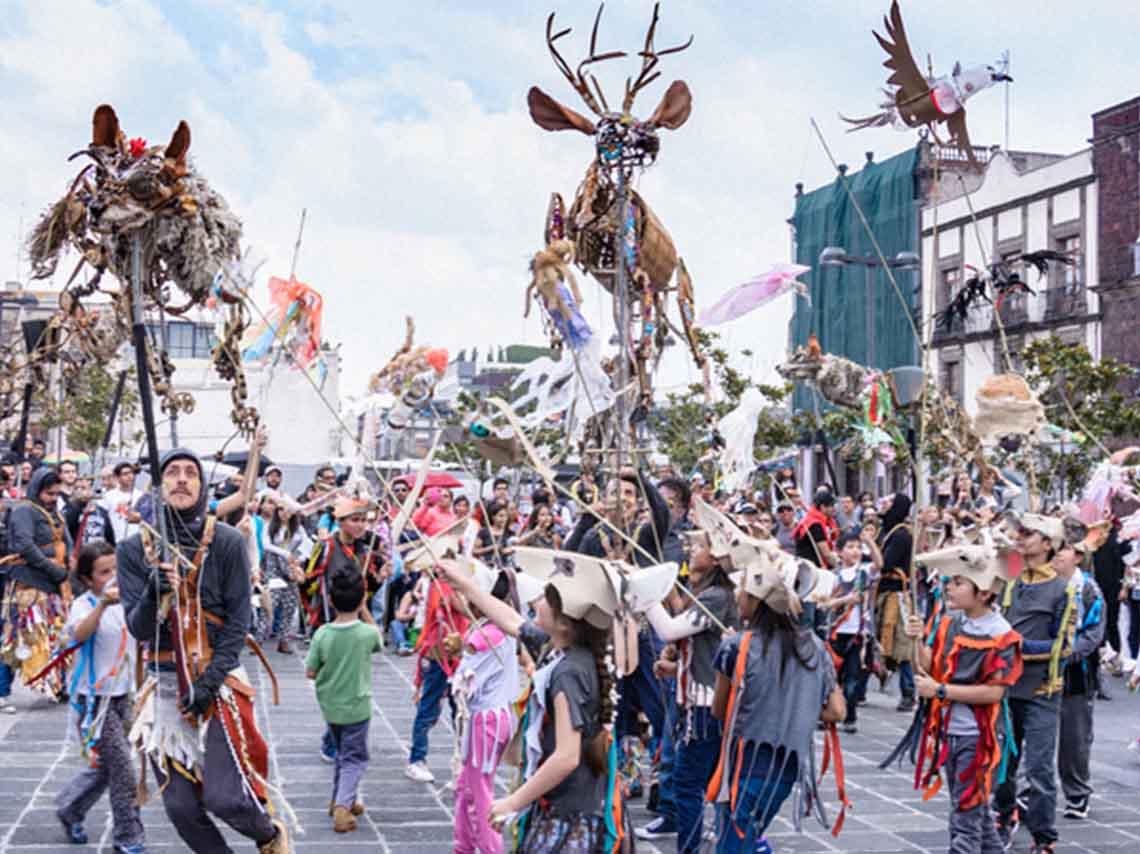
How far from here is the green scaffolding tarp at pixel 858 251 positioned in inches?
1539

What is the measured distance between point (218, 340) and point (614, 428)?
2.13 m

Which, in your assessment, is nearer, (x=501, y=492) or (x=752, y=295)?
(x=752, y=295)

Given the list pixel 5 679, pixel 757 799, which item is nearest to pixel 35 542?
pixel 5 679

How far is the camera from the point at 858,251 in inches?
1635

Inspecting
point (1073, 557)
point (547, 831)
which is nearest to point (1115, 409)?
point (1073, 557)

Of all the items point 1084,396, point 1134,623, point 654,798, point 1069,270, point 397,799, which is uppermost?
point 1069,270

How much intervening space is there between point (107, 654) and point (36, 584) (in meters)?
4.18

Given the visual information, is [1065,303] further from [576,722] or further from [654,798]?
[576,722]

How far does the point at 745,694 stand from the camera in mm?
5465

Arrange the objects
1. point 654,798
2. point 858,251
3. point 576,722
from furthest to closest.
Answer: point 858,251, point 654,798, point 576,722

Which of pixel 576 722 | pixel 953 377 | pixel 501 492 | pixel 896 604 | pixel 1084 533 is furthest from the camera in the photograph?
pixel 953 377

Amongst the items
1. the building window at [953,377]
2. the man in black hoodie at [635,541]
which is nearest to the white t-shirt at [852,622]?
the man in black hoodie at [635,541]

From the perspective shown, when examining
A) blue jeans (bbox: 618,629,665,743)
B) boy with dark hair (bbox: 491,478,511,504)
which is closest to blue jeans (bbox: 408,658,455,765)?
blue jeans (bbox: 618,629,665,743)

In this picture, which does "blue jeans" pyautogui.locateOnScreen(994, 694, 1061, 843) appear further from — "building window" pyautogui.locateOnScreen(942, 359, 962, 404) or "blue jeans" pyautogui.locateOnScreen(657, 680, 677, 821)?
"building window" pyautogui.locateOnScreen(942, 359, 962, 404)
